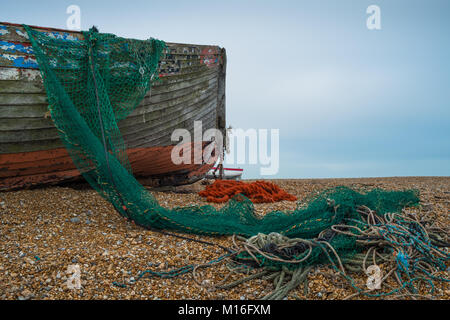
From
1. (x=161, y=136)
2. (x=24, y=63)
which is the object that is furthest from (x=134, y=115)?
(x=24, y=63)

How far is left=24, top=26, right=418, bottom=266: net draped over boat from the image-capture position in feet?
12.5

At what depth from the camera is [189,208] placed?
470 centimetres

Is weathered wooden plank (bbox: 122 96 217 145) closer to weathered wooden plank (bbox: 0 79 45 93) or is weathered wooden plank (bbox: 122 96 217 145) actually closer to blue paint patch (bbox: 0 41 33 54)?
weathered wooden plank (bbox: 0 79 45 93)

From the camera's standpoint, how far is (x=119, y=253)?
3396 millimetres

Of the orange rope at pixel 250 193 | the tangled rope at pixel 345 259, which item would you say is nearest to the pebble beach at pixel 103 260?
the tangled rope at pixel 345 259

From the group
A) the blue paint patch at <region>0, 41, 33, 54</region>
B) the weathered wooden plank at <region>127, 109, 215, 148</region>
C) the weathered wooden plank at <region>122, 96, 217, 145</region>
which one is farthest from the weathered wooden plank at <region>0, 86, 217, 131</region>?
the blue paint patch at <region>0, 41, 33, 54</region>

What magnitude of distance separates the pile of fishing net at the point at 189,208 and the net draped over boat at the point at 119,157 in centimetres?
1

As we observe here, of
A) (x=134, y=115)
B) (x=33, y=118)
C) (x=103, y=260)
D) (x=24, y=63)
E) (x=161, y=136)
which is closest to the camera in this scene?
(x=103, y=260)

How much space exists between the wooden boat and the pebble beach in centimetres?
90

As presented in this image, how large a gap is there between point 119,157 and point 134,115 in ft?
5.54

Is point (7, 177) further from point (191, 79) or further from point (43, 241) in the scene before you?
point (191, 79)

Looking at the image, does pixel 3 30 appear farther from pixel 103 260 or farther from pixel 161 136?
pixel 103 260

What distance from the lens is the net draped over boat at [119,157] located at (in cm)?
382

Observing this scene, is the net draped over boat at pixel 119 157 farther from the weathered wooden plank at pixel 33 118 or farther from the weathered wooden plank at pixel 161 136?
the weathered wooden plank at pixel 161 136
